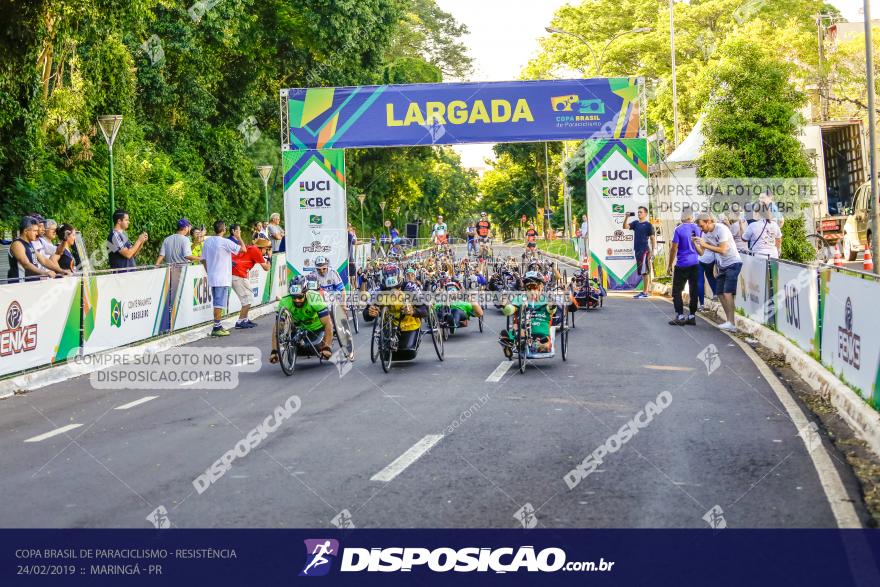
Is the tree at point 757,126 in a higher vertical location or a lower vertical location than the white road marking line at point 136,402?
higher

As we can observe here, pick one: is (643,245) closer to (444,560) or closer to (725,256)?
(725,256)

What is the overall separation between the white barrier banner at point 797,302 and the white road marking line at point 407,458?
18.4ft

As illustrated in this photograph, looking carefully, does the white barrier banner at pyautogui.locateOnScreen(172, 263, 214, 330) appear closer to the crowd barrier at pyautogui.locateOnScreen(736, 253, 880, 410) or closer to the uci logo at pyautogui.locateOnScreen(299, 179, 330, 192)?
the uci logo at pyautogui.locateOnScreen(299, 179, 330, 192)

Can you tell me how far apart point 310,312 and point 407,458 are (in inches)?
228

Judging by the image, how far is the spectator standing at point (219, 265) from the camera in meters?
19.5

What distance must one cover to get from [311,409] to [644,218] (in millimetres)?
15095

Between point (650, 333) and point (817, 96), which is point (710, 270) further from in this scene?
point (817, 96)

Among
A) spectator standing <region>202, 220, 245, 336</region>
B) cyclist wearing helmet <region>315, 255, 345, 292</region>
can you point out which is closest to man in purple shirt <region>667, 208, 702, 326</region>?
cyclist wearing helmet <region>315, 255, 345, 292</region>

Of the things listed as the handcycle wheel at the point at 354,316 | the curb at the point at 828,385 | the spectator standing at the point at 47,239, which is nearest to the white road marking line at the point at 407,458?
the curb at the point at 828,385

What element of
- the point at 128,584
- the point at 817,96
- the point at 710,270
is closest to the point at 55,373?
the point at 128,584

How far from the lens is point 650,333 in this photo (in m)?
17.2

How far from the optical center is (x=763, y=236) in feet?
58.6

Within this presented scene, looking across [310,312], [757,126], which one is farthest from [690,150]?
[310,312]

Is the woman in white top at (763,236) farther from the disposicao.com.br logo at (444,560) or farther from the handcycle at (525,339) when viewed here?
the disposicao.com.br logo at (444,560)
